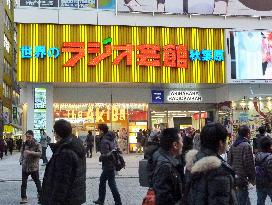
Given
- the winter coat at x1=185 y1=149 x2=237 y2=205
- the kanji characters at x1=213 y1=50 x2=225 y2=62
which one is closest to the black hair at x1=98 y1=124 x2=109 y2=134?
the winter coat at x1=185 y1=149 x2=237 y2=205

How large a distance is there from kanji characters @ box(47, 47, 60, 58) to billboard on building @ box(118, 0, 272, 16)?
4236mm

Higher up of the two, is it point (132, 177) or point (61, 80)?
point (61, 80)

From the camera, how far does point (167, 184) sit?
16.1ft

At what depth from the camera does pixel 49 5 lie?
29203 millimetres

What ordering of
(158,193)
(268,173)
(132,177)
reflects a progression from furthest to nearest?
1. (132,177)
2. (268,173)
3. (158,193)

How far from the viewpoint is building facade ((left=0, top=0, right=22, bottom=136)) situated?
6938 centimetres

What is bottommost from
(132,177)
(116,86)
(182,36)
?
(132,177)

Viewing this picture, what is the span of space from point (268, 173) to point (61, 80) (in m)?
22.3

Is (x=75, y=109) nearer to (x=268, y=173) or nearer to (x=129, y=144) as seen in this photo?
(x=129, y=144)

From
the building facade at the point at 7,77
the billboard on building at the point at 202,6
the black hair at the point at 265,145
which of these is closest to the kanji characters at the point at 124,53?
the billboard on building at the point at 202,6

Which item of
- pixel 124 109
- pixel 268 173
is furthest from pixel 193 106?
pixel 268 173

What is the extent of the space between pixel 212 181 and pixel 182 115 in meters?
29.9

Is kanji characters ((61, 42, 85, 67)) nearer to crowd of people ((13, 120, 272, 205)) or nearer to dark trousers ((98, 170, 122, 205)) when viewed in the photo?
dark trousers ((98, 170, 122, 205))

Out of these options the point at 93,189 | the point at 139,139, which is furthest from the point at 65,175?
the point at 139,139
